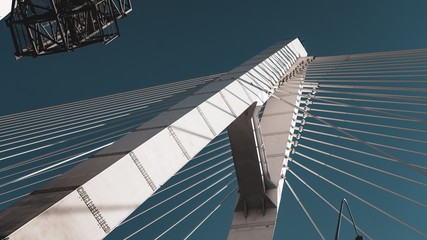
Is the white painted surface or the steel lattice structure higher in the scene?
the steel lattice structure

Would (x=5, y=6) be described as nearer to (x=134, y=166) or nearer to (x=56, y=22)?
(x=56, y=22)

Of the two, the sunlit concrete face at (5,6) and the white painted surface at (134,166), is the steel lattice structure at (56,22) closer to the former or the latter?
the sunlit concrete face at (5,6)

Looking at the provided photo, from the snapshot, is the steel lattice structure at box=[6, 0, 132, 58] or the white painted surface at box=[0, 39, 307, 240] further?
the steel lattice structure at box=[6, 0, 132, 58]

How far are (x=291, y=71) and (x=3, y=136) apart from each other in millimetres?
11676

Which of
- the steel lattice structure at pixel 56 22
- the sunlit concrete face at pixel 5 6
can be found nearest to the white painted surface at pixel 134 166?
the steel lattice structure at pixel 56 22

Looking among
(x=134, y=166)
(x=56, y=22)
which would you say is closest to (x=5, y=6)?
(x=56, y=22)

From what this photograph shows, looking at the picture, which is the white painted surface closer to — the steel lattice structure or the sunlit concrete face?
the steel lattice structure

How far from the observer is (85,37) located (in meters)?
16.5

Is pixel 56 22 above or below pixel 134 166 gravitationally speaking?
above

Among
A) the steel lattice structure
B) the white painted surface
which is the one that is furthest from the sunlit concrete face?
the white painted surface

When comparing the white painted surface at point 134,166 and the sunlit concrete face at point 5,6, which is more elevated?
the sunlit concrete face at point 5,6

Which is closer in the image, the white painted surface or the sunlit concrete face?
the white painted surface

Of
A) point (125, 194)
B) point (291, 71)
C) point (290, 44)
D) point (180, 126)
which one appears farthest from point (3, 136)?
point (290, 44)

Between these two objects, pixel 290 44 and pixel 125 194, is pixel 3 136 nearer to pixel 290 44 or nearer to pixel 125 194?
pixel 125 194
